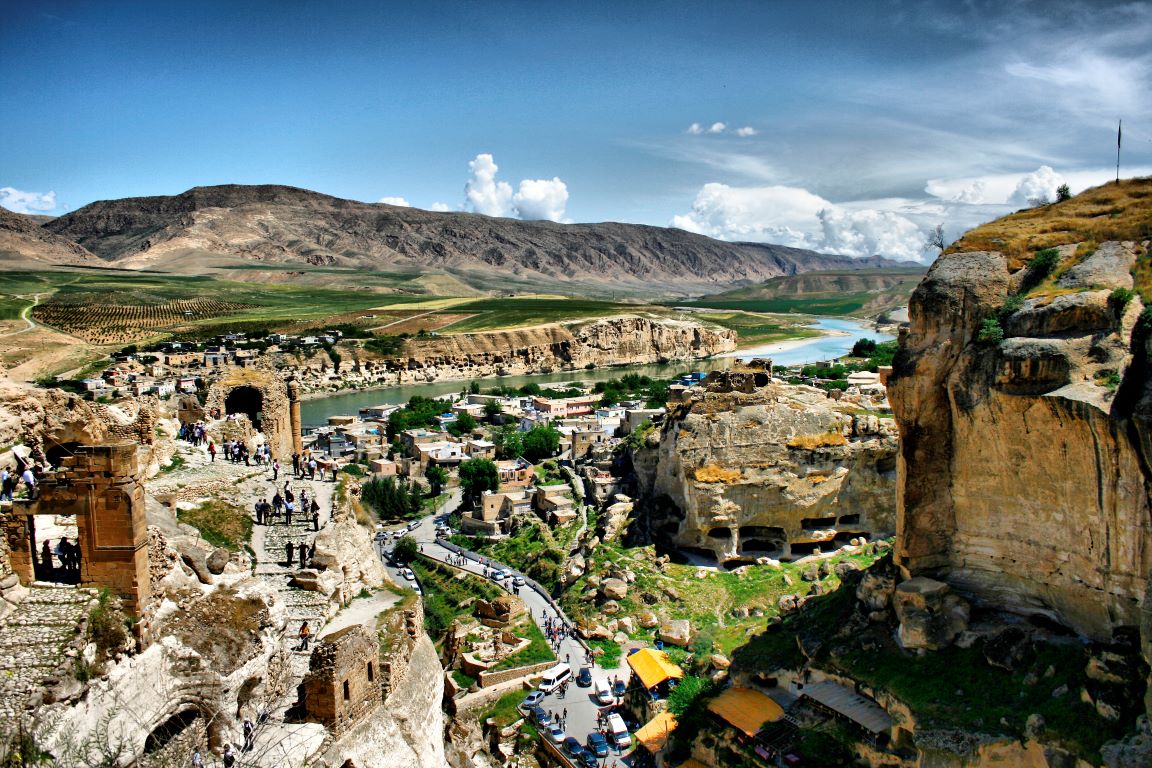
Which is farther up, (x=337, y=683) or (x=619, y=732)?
(x=337, y=683)

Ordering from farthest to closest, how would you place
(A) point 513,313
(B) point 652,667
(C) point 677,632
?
(A) point 513,313
(C) point 677,632
(B) point 652,667

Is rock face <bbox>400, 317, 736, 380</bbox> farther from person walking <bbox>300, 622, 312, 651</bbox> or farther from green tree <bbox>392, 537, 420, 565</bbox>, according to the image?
person walking <bbox>300, 622, 312, 651</bbox>

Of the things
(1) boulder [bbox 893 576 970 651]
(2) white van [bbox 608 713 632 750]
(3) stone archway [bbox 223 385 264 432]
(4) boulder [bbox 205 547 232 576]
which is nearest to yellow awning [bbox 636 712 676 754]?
(2) white van [bbox 608 713 632 750]

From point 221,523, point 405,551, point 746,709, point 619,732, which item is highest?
point 221,523

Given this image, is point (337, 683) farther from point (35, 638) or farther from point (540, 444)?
point (540, 444)

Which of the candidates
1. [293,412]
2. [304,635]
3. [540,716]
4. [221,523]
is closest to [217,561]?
[304,635]

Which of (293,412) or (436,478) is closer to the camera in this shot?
(293,412)

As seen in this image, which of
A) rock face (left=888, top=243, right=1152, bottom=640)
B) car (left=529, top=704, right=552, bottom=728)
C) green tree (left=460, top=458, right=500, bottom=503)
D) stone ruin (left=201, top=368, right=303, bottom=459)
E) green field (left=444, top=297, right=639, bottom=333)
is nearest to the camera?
rock face (left=888, top=243, right=1152, bottom=640)

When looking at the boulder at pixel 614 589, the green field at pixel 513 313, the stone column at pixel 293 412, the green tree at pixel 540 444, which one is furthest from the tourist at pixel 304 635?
the green field at pixel 513 313
